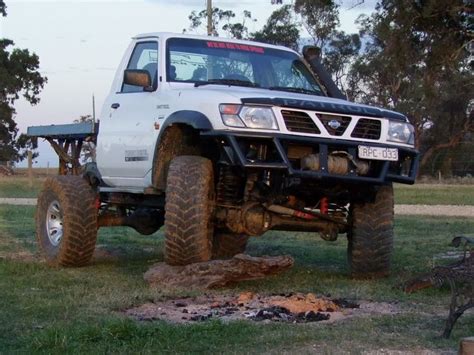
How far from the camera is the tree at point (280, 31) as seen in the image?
4197cm

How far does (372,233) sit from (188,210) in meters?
2.00

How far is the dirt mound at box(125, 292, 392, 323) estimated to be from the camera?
6.81 m

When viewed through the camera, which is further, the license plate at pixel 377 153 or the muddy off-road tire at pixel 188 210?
the license plate at pixel 377 153

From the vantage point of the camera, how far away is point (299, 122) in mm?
8148

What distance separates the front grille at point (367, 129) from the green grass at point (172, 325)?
4.52 ft

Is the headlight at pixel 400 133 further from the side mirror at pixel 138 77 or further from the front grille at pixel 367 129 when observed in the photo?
the side mirror at pixel 138 77

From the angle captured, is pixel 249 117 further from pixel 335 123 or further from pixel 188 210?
pixel 188 210

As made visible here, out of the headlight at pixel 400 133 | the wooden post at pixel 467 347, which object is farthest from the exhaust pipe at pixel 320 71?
the wooden post at pixel 467 347

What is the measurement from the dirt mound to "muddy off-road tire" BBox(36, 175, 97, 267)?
2726mm

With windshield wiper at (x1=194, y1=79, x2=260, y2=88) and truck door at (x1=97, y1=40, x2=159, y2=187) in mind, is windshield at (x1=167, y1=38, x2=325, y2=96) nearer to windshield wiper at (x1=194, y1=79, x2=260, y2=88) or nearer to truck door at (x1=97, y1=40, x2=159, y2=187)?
windshield wiper at (x1=194, y1=79, x2=260, y2=88)

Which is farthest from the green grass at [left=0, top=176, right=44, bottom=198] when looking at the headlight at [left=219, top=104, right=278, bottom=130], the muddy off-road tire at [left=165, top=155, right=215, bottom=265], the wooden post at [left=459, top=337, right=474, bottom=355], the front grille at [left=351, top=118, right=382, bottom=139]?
the wooden post at [left=459, top=337, right=474, bottom=355]

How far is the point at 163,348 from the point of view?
564 centimetres

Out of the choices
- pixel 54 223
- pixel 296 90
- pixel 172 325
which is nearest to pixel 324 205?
pixel 296 90

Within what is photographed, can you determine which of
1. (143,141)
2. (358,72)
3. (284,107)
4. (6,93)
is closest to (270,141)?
(284,107)
